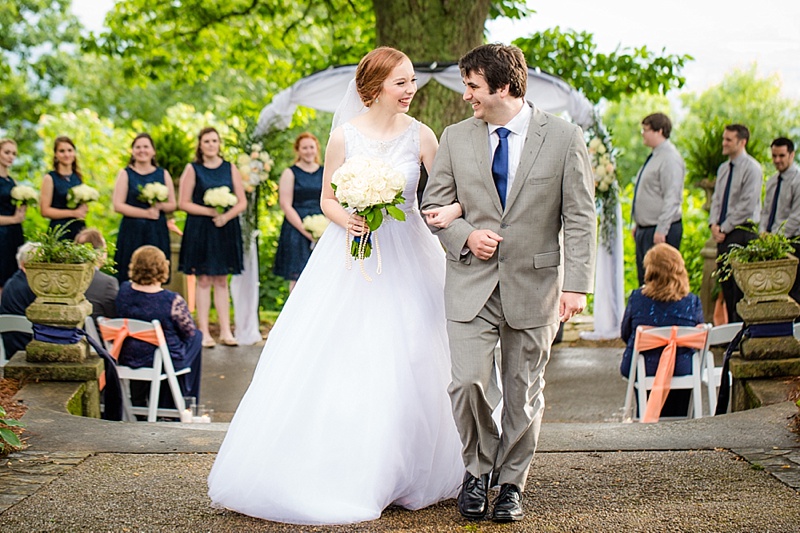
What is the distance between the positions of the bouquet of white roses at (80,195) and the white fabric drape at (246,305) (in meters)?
1.73

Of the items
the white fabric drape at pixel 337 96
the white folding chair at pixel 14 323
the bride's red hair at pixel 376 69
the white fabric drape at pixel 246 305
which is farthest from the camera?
the white fabric drape at pixel 246 305

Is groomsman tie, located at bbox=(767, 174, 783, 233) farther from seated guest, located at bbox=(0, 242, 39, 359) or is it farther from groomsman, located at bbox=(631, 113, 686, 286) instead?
seated guest, located at bbox=(0, 242, 39, 359)

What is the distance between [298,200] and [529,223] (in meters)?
6.27

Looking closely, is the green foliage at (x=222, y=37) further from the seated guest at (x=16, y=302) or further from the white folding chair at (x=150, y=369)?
the white folding chair at (x=150, y=369)

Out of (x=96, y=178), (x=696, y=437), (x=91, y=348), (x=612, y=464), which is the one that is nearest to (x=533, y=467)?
(x=612, y=464)

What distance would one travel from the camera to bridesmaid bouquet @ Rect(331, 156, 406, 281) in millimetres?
4234

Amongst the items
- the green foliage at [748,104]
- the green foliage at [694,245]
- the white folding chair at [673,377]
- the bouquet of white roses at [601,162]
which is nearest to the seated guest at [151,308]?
the white folding chair at [673,377]

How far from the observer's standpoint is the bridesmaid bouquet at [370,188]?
4234mm

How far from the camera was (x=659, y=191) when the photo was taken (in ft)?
34.0

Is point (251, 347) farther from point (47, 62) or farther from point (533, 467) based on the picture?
point (47, 62)

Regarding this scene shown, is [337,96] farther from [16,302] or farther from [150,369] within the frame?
[150,369]

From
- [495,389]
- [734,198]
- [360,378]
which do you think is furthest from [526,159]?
[734,198]

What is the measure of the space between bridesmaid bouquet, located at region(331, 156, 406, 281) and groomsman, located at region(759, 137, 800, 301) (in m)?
6.94

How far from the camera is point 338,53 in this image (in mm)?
14734
